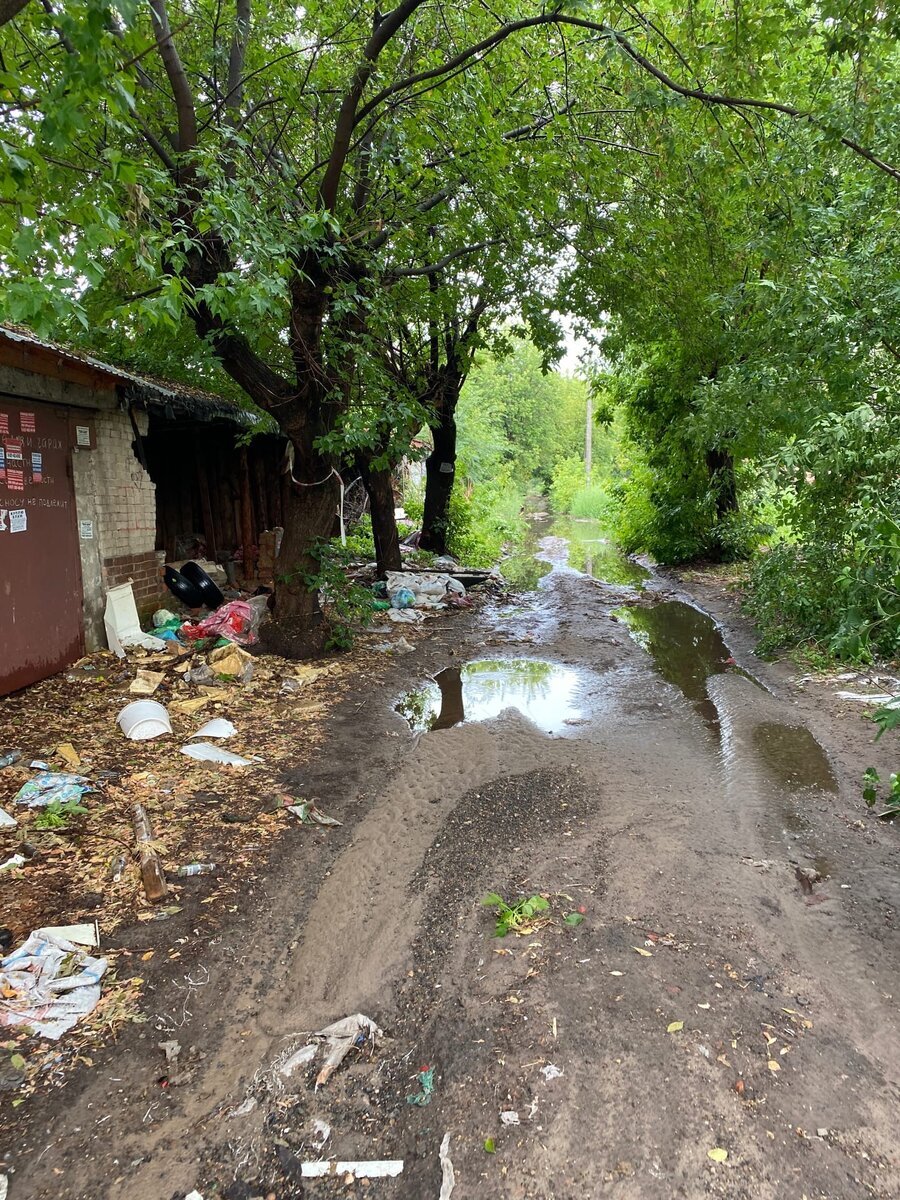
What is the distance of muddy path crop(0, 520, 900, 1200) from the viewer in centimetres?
216

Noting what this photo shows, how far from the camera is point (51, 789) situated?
4.41 metres

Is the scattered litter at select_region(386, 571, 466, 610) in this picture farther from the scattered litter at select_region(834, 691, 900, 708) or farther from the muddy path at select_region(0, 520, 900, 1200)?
the scattered litter at select_region(834, 691, 900, 708)

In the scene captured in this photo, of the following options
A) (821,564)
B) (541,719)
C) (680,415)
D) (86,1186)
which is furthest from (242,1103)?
(680,415)

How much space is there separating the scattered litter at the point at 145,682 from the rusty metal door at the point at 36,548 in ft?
2.60

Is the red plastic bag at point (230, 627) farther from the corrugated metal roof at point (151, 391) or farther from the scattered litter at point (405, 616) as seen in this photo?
the corrugated metal roof at point (151, 391)

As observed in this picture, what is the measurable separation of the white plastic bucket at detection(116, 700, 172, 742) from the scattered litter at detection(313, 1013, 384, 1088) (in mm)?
3309

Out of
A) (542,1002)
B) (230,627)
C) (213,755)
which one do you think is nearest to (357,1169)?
(542,1002)

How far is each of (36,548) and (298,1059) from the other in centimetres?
533

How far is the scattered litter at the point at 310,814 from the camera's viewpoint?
172 inches

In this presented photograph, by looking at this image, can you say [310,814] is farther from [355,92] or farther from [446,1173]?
[355,92]

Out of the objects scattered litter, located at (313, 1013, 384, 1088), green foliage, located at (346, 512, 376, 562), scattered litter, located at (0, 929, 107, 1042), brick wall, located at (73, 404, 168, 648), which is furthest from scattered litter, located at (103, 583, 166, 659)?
green foliage, located at (346, 512, 376, 562)

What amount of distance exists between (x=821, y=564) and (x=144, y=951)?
23.6ft

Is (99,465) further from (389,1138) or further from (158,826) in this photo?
(389,1138)

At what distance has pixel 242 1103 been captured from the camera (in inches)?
93.7
